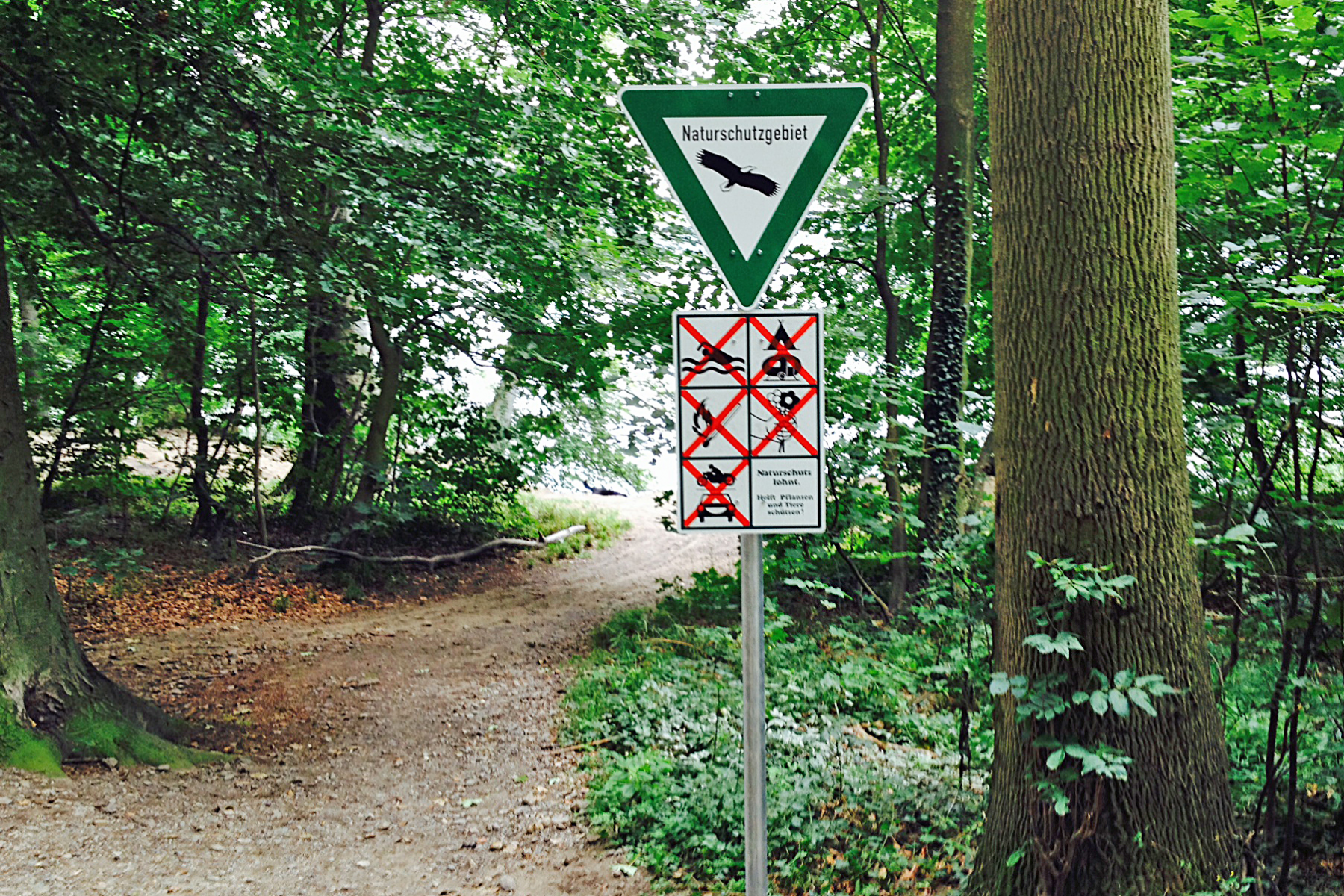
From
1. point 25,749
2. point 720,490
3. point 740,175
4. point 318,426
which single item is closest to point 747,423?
point 720,490

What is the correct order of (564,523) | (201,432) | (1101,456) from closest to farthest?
(1101,456)
(201,432)
(564,523)

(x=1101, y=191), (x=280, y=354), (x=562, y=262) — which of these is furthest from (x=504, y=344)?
(x=1101, y=191)

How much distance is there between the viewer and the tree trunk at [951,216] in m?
9.54

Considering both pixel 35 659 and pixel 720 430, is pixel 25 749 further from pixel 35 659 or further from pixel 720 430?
pixel 720 430

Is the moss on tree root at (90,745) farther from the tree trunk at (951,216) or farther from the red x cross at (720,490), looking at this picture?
the tree trunk at (951,216)

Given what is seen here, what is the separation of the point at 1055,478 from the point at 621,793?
131 inches

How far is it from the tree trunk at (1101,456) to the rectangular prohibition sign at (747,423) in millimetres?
1116

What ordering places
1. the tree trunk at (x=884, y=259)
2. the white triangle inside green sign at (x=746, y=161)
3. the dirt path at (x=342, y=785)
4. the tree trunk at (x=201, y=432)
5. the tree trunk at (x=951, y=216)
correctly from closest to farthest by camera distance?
1. the white triangle inside green sign at (x=746, y=161)
2. the dirt path at (x=342, y=785)
3. the tree trunk at (x=951, y=216)
4. the tree trunk at (x=884, y=259)
5. the tree trunk at (x=201, y=432)

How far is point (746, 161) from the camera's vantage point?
289cm

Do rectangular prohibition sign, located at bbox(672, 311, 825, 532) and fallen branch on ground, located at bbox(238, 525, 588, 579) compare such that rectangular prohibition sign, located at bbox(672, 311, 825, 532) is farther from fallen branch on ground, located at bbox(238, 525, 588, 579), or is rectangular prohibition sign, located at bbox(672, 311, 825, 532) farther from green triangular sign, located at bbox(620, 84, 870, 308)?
fallen branch on ground, located at bbox(238, 525, 588, 579)

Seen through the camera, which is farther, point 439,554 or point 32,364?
point 439,554

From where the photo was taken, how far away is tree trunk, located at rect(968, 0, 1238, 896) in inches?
129

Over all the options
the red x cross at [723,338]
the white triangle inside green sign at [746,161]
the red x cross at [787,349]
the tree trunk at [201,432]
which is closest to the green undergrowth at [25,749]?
the tree trunk at [201,432]

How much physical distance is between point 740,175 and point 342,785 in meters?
5.36
